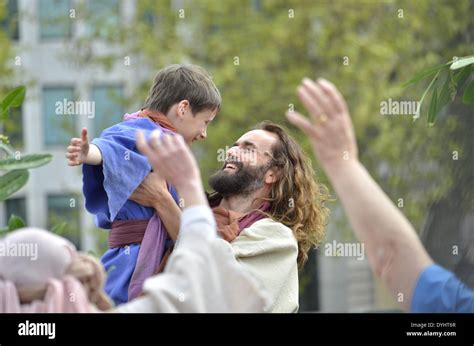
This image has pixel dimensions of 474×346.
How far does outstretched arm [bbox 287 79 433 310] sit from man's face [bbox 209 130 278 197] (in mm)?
1828

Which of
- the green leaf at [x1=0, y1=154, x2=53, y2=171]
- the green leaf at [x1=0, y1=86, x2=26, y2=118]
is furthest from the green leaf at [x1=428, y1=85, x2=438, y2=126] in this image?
the green leaf at [x1=0, y1=86, x2=26, y2=118]

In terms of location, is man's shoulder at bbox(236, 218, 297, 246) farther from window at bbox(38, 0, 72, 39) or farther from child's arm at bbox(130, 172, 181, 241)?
window at bbox(38, 0, 72, 39)

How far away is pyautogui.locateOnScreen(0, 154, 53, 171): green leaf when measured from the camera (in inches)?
161

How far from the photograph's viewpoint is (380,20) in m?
17.1

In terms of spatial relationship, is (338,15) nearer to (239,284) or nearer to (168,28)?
(168,28)

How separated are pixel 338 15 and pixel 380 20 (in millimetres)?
637

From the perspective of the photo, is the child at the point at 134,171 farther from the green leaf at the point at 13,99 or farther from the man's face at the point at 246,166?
the green leaf at the point at 13,99

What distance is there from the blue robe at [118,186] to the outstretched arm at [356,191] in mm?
1531

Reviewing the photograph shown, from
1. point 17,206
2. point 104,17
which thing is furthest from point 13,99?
point 17,206

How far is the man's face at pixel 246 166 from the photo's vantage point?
474 centimetres

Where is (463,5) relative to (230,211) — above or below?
above
